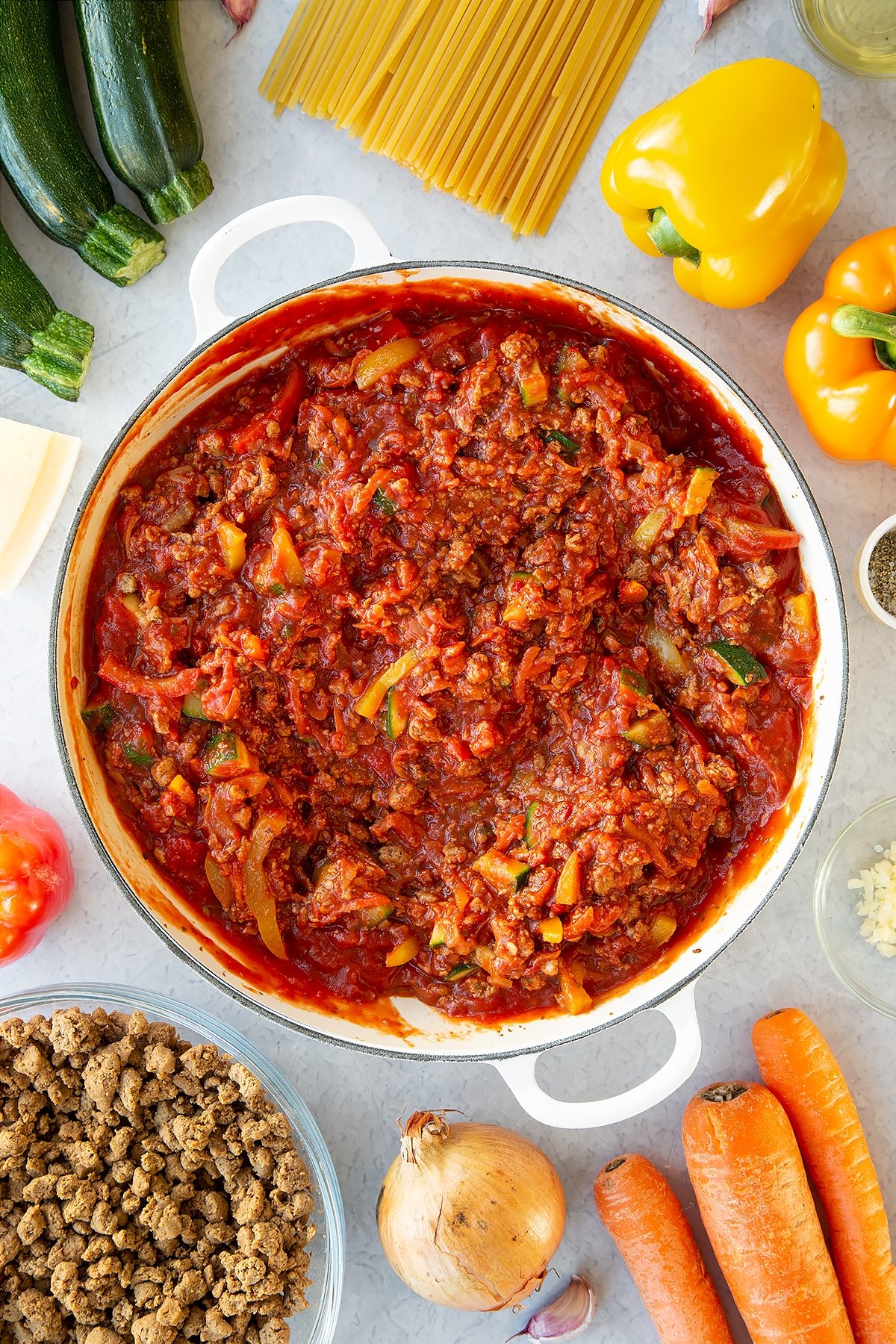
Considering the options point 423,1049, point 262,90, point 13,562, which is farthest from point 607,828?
point 262,90

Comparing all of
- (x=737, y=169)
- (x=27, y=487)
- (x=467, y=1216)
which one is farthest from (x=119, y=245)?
(x=467, y=1216)

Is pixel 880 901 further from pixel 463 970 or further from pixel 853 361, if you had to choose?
pixel 853 361

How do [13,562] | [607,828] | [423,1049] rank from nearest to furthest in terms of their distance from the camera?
[607,828] < [423,1049] < [13,562]

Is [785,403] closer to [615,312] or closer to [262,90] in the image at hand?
[615,312]

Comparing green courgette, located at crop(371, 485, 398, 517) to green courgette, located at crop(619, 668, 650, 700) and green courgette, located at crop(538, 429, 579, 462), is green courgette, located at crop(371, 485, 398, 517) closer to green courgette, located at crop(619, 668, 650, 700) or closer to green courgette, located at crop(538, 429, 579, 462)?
green courgette, located at crop(538, 429, 579, 462)

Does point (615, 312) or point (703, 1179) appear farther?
point (703, 1179)

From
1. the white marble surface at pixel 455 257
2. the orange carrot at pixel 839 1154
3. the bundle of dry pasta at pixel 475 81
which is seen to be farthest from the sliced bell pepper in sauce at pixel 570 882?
the bundle of dry pasta at pixel 475 81
